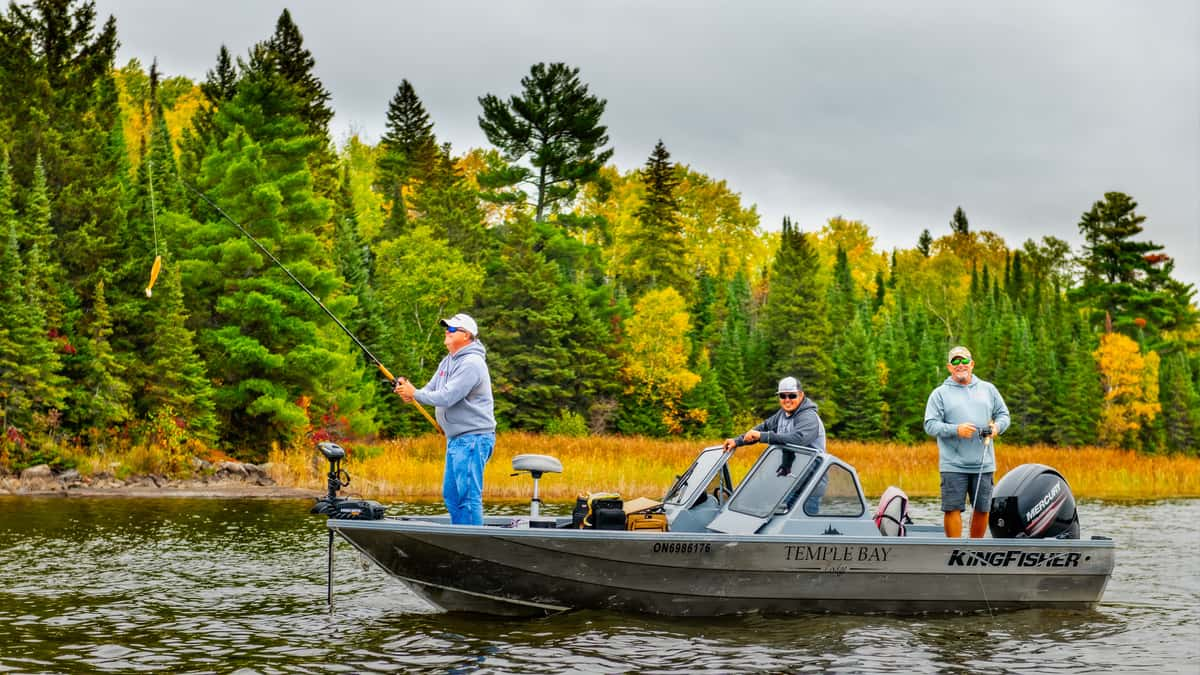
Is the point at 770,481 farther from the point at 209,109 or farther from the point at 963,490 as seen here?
the point at 209,109

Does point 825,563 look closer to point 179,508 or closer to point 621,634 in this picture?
point 621,634

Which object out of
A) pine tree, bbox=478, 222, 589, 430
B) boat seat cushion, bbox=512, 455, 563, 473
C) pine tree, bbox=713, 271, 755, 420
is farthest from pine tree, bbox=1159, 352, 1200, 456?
boat seat cushion, bbox=512, 455, 563, 473

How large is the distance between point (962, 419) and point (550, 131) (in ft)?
160

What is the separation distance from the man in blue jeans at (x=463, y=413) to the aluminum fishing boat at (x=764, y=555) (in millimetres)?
353

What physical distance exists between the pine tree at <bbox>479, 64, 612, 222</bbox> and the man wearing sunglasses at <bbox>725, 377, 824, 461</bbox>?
4688 cm

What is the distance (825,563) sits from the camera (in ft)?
36.3

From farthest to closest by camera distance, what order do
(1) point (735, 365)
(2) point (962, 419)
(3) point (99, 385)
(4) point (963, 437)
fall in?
(1) point (735, 365)
(3) point (99, 385)
(2) point (962, 419)
(4) point (963, 437)

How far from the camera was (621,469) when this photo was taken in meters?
27.9

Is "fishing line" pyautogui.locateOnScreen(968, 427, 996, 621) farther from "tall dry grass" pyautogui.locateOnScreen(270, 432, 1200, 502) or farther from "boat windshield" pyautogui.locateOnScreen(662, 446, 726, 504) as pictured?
"tall dry grass" pyautogui.locateOnScreen(270, 432, 1200, 502)

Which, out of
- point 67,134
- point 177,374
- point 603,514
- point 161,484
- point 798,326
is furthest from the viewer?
point 798,326

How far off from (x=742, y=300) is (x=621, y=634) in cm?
7717

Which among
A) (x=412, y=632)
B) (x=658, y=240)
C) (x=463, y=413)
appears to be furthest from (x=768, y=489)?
(x=658, y=240)

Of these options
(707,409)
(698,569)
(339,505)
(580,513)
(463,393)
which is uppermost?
(707,409)

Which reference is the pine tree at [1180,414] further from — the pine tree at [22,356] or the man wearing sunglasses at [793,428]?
the man wearing sunglasses at [793,428]
